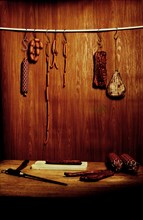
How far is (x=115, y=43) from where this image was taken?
447cm

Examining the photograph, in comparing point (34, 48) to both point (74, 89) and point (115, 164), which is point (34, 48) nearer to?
point (74, 89)

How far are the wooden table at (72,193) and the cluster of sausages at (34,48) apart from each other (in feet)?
6.14

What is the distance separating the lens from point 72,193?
9.98 feet

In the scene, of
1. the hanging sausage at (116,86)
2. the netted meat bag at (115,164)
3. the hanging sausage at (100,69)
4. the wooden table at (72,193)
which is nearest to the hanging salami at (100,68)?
the hanging sausage at (100,69)

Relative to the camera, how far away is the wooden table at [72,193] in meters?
2.90

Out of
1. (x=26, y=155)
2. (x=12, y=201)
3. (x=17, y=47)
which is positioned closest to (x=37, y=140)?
(x=26, y=155)

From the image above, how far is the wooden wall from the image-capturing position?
4.47 m

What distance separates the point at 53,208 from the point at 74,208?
8.1 inches

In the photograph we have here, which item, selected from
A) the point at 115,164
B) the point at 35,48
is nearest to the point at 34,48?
the point at 35,48

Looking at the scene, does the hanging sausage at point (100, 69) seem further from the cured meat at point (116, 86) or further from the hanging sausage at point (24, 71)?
the hanging sausage at point (24, 71)

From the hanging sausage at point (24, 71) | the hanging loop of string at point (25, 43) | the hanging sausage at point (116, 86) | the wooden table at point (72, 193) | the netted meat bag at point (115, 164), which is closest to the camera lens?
the wooden table at point (72, 193)

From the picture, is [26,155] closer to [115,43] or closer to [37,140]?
[37,140]

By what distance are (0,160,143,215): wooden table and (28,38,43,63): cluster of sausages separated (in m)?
1.87

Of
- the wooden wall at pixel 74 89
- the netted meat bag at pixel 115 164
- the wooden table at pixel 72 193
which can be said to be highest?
the wooden wall at pixel 74 89
